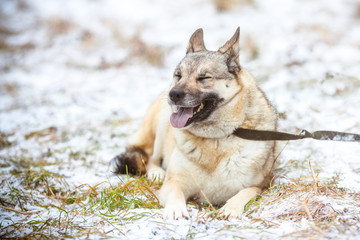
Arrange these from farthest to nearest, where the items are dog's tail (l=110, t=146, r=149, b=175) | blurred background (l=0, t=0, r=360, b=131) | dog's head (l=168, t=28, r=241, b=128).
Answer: blurred background (l=0, t=0, r=360, b=131)
dog's tail (l=110, t=146, r=149, b=175)
dog's head (l=168, t=28, r=241, b=128)

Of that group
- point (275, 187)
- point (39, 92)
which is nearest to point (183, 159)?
point (275, 187)

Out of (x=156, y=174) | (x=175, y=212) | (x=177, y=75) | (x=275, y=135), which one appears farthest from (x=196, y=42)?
(x=175, y=212)

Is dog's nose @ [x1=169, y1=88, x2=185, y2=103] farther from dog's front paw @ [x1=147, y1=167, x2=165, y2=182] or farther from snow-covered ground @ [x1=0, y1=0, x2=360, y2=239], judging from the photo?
dog's front paw @ [x1=147, y1=167, x2=165, y2=182]

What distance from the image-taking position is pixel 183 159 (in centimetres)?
312

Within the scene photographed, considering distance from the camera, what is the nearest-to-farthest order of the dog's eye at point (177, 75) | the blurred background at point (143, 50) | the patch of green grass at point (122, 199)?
the patch of green grass at point (122, 199), the dog's eye at point (177, 75), the blurred background at point (143, 50)

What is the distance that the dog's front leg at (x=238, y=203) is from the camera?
2483 millimetres

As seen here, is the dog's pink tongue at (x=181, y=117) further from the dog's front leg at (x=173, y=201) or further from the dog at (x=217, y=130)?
the dog's front leg at (x=173, y=201)

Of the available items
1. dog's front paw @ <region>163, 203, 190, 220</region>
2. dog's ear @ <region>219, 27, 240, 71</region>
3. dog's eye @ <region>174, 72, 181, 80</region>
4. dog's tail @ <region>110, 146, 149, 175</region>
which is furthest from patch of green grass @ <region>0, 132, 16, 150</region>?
dog's ear @ <region>219, 27, 240, 71</region>

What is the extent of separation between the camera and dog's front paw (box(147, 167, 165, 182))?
359 centimetres

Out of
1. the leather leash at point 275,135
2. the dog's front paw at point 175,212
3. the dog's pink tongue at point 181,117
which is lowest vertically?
the dog's front paw at point 175,212

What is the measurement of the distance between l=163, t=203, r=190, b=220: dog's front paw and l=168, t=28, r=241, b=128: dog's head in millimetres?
774

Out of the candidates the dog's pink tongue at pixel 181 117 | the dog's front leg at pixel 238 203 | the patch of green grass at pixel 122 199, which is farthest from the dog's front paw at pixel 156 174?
the dog's front leg at pixel 238 203

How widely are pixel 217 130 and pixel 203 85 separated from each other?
482 millimetres

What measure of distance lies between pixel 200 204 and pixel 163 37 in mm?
8029
